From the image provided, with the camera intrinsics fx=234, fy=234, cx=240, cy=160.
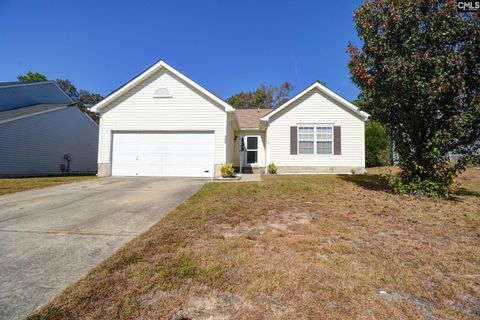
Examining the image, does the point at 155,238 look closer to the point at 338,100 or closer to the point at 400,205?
the point at 400,205

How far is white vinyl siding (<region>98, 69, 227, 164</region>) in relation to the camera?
12.0 m

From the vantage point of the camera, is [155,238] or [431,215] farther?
[431,215]

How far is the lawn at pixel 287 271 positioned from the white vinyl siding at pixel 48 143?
51.9 ft

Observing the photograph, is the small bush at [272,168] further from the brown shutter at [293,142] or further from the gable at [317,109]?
the gable at [317,109]

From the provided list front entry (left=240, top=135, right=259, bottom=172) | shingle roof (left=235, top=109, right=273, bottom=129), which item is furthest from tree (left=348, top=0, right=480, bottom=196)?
shingle roof (left=235, top=109, right=273, bottom=129)

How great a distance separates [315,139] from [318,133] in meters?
0.40

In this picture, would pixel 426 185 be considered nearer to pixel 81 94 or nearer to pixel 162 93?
pixel 162 93

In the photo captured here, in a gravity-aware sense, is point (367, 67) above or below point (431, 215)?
above

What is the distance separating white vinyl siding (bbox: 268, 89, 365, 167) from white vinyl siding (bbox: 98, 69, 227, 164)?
142 inches

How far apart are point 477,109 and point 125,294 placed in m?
8.51

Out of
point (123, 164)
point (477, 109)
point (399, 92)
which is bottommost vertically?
point (123, 164)

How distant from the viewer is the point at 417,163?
711 centimetres

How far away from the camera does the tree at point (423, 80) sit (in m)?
6.12

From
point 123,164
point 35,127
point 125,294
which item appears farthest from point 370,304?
point 35,127
